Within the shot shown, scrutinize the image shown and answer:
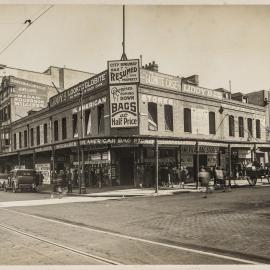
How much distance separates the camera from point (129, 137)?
73.2 feet

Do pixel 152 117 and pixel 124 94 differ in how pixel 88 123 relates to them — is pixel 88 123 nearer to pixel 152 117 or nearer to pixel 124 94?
pixel 124 94

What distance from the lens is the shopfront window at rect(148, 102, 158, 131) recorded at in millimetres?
24672

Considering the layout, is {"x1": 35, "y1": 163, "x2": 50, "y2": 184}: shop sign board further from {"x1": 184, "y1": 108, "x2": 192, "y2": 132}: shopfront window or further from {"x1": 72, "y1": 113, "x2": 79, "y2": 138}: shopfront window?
{"x1": 184, "y1": 108, "x2": 192, "y2": 132}: shopfront window

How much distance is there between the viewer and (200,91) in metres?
28.3

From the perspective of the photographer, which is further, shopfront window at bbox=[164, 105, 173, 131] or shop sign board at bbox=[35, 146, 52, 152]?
shop sign board at bbox=[35, 146, 52, 152]

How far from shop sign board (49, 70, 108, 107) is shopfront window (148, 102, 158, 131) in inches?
117

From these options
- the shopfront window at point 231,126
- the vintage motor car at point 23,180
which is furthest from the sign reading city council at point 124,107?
the shopfront window at point 231,126

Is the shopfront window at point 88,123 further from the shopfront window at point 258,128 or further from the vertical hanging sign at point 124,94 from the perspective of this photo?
the shopfront window at point 258,128

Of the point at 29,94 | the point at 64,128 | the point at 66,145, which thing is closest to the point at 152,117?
the point at 66,145

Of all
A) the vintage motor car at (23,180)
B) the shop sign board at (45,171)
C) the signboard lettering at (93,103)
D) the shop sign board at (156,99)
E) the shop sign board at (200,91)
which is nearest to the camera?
the shop sign board at (156,99)

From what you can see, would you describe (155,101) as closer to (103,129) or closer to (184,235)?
(103,129)

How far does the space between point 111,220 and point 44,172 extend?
22.4 m

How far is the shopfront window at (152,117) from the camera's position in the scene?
80.9 ft

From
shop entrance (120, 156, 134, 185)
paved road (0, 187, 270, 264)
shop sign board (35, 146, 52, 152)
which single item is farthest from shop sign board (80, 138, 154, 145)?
A: paved road (0, 187, 270, 264)
